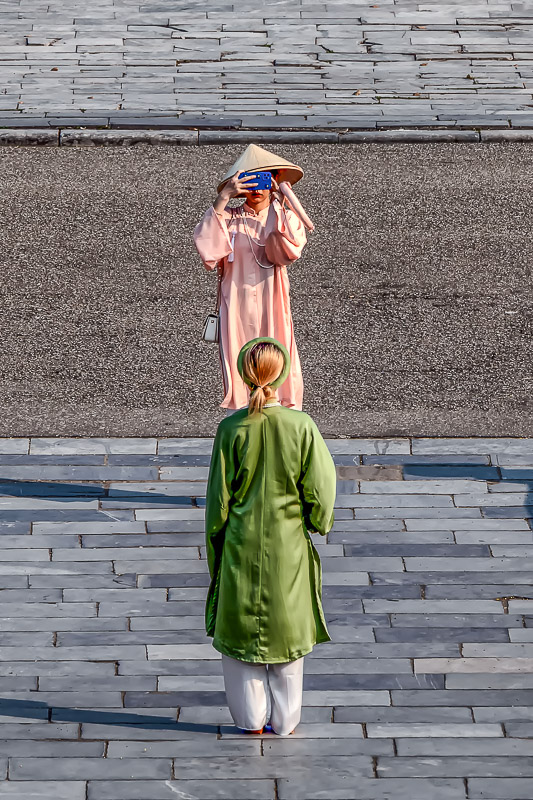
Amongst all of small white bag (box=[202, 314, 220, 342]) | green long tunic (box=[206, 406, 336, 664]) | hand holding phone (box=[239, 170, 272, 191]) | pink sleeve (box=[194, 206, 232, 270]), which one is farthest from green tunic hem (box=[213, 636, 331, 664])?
hand holding phone (box=[239, 170, 272, 191])

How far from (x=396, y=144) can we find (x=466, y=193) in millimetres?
1340

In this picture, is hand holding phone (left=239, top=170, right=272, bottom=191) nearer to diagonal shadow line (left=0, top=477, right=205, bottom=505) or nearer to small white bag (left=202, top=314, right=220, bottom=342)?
small white bag (left=202, top=314, right=220, bottom=342)

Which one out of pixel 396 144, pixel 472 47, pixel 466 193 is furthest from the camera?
pixel 472 47

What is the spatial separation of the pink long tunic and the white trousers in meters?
2.17

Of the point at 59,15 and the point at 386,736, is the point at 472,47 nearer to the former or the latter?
the point at 59,15

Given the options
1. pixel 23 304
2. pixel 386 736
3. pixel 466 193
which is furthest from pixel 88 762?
pixel 466 193

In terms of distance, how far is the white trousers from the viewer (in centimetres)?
605

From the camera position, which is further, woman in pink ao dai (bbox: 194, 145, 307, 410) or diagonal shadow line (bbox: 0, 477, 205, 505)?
diagonal shadow line (bbox: 0, 477, 205, 505)

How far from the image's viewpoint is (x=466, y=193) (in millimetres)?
12672

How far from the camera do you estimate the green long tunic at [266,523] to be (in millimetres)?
5828

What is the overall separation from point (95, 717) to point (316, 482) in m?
1.72

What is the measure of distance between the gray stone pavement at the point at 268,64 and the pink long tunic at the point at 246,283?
20.8 feet

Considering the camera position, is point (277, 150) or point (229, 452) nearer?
point (229, 452)

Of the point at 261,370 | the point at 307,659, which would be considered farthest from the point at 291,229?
the point at 307,659
